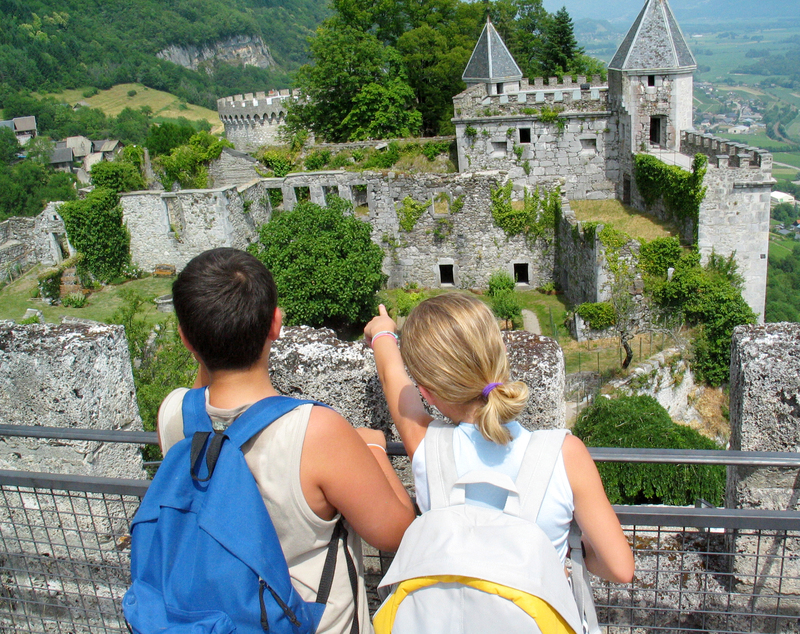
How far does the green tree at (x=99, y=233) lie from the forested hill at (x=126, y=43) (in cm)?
9220

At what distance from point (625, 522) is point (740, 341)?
116cm

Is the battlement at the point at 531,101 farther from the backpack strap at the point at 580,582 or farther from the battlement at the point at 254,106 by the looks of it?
the backpack strap at the point at 580,582

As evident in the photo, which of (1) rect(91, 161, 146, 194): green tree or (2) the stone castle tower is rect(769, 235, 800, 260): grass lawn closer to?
(2) the stone castle tower

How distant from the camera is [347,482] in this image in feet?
7.38

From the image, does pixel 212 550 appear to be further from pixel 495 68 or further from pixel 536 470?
pixel 495 68

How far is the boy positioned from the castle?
15.3 metres

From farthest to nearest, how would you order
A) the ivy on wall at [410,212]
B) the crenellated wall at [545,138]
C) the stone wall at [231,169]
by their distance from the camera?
1. the stone wall at [231,169]
2. the crenellated wall at [545,138]
3. the ivy on wall at [410,212]

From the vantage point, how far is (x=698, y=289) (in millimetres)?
15820

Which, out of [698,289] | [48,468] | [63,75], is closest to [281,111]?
[698,289]

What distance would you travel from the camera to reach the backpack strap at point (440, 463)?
2306 millimetres

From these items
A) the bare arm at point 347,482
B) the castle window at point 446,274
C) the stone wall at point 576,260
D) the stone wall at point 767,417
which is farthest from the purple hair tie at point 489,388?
the castle window at point 446,274

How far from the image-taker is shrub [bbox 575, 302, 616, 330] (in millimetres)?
16047

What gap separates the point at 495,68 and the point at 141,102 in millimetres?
94282

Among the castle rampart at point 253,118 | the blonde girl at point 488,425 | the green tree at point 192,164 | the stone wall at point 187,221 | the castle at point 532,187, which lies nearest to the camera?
the blonde girl at point 488,425
